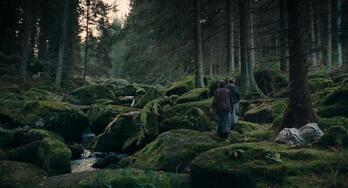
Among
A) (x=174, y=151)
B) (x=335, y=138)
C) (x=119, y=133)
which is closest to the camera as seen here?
(x=335, y=138)

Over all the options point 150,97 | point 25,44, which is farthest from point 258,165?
point 25,44

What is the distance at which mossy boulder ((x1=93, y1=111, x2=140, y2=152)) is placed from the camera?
16.8 metres

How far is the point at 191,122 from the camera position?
635 inches

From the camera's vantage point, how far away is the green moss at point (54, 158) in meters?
12.8

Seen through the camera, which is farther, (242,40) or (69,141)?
(242,40)

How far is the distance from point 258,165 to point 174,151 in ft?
11.1

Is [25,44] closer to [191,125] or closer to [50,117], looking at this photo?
[50,117]

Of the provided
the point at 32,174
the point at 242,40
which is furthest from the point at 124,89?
the point at 32,174

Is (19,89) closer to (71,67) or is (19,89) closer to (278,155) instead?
(71,67)

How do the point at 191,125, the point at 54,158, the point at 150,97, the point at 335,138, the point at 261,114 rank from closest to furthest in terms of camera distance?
the point at 335,138
the point at 54,158
the point at 191,125
the point at 261,114
the point at 150,97

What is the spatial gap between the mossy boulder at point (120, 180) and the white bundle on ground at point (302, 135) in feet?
10.6

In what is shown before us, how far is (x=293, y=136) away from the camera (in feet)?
38.8

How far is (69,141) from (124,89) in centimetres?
1513

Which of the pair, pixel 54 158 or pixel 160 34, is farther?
pixel 160 34
